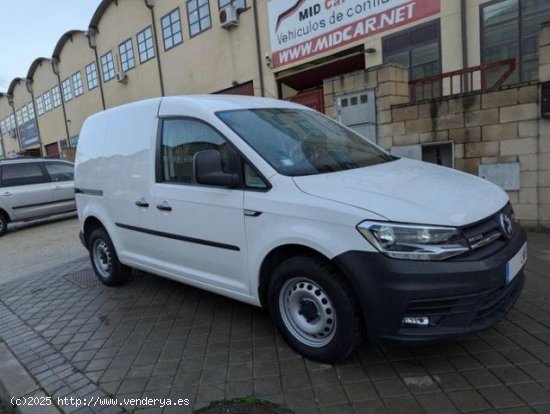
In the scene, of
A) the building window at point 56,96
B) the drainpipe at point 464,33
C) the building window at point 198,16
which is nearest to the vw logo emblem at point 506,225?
the drainpipe at point 464,33

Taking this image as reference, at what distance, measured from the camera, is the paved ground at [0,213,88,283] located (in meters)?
6.92

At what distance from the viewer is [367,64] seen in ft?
38.5

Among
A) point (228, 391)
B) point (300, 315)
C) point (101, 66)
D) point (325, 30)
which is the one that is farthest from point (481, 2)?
point (101, 66)

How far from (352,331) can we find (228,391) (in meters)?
0.90

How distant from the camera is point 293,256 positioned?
3.02 meters

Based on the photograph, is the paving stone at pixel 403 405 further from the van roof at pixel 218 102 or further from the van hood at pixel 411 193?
the van roof at pixel 218 102

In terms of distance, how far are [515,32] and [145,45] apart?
16.2 metres

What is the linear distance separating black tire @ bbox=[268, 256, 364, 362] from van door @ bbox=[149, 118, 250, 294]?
351mm

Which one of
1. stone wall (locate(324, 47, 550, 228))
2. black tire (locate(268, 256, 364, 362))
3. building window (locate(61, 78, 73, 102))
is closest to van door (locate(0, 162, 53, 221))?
stone wall (locate(324, 47, 550, 228))

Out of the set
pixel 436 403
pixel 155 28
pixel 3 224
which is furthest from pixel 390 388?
pixel 155 28

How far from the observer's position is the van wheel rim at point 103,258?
509 cm

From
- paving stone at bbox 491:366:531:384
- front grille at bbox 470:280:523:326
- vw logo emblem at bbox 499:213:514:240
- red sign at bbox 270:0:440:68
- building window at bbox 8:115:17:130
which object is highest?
building window at bbox 8:115:17:130

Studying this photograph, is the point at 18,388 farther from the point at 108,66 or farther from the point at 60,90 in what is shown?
the point at 60,90

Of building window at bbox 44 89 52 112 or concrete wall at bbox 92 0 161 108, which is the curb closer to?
concrete wall at bbox 92 0 161 108
